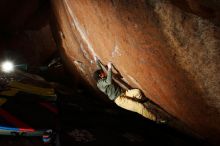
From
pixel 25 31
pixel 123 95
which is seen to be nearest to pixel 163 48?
pixel 123 95

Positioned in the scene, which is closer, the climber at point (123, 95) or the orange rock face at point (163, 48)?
the orange rock face at point (163, 48)

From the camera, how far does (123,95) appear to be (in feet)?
19.7

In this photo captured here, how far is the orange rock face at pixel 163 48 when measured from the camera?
9.00 feet

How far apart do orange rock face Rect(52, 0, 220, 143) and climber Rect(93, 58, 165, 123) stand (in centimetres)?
32

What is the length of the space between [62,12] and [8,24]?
408 centimetres

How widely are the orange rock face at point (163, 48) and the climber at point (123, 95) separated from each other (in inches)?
12.8

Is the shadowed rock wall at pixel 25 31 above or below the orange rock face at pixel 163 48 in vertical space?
above

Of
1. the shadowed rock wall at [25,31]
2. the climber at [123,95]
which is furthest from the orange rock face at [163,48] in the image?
the shadowed rock wall at [25,31]

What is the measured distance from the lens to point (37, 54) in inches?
418

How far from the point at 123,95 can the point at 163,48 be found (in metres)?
2.89

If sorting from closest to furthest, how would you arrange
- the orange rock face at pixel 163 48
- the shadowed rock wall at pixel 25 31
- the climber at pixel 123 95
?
the orange rock face at pixel 163 48 < the climber at pixel 123 95 < the shadowed rock wall at pixel 25 31

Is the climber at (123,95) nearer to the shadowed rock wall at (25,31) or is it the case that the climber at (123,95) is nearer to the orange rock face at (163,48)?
the orange rock face at (163,48)

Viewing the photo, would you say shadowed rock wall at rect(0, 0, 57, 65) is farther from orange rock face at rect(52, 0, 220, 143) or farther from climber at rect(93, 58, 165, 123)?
climber at rect(93, 58, 165, 123)

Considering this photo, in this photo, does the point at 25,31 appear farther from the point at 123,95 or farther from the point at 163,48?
the point at 163,48
